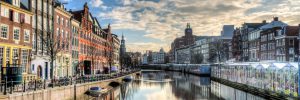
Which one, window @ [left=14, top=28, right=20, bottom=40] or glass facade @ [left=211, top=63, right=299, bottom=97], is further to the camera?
window @ [left=14, top=28, right=20, bottom=40]

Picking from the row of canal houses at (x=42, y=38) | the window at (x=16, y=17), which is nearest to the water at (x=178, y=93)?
the row of canal houses at (x=42, y=38)

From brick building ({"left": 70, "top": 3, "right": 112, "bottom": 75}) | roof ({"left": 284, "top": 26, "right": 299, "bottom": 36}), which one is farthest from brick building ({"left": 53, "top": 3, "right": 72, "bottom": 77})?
roof ({"left": 284, "top": 26, "right": 299, "bottom": 36})

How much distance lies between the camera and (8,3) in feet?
160

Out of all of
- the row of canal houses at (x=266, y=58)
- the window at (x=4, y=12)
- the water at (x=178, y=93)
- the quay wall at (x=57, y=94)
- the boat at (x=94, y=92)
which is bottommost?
the water at (x=178, y=93)

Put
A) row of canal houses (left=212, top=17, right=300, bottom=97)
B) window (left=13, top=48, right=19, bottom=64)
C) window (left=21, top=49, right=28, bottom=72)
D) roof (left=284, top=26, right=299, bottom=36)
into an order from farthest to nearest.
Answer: roof (left=284, top=26, right=299, bottom=36)
window (left=21, top=49, right=28, bottom=72)
window (left=13, top=48, right=19, bottom=64)
row of canal houses (left=212, top=17, right=300, bottom=97)

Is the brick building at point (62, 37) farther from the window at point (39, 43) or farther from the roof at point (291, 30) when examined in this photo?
the roof at point (291, 30)

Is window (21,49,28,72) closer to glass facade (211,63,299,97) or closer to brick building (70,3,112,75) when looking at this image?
brick building (70,3,112,75)

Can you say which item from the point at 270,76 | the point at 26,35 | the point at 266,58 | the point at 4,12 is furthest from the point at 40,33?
the point at 266,58

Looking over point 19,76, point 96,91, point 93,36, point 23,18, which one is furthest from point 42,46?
point 93,36

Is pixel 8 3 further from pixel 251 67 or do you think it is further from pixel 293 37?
pixel 293 37

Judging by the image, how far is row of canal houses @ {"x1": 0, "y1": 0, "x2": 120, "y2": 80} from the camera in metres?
49.4

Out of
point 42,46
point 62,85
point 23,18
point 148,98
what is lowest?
point 148,98

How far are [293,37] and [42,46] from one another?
68689mm

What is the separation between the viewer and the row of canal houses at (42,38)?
4944cm
